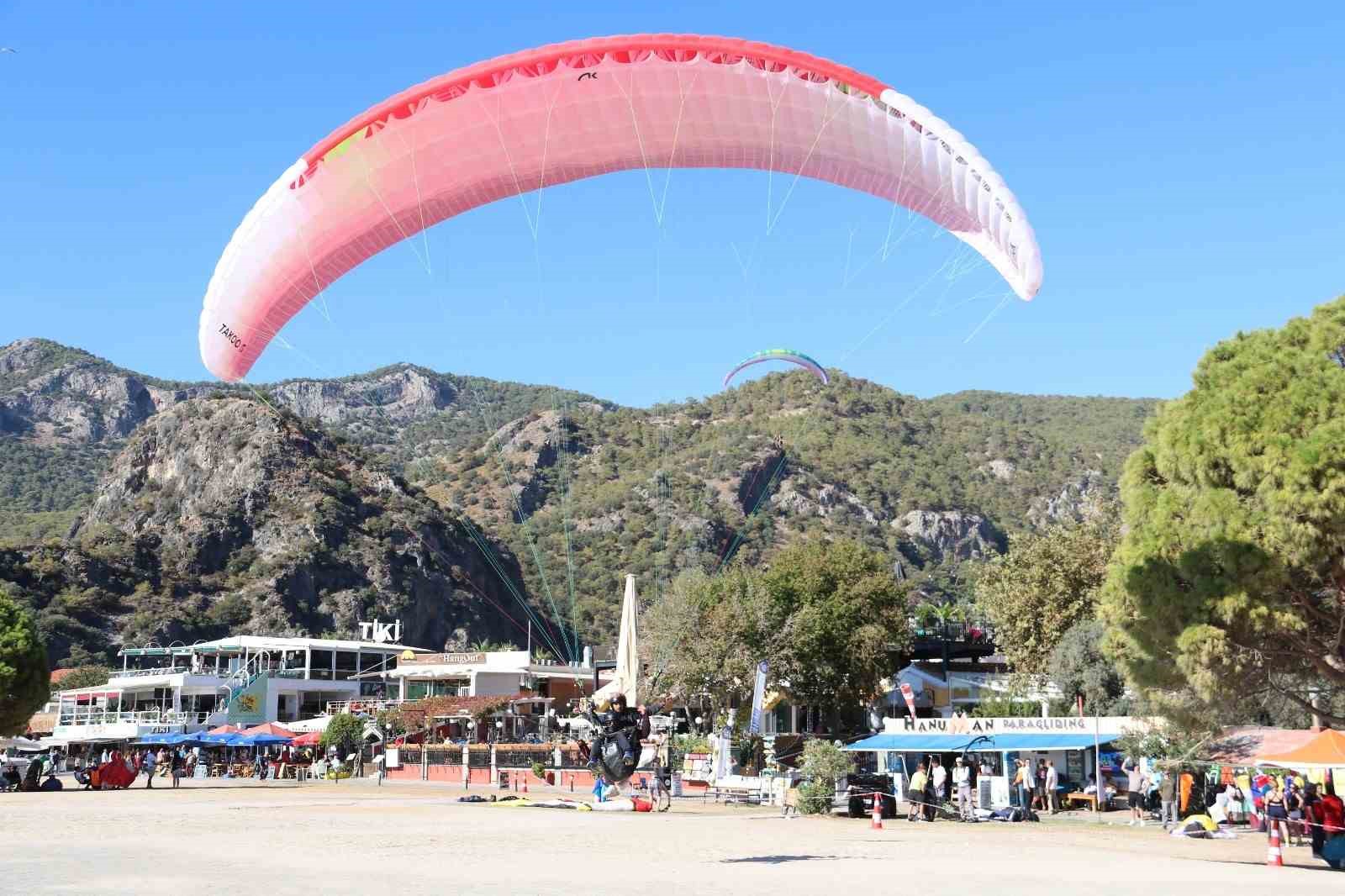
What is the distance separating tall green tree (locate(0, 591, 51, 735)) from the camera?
35.4 metres

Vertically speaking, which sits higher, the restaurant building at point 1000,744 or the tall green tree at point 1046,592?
the tall green tree at point 1046,592

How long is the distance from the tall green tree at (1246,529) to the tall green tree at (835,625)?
82.6ft

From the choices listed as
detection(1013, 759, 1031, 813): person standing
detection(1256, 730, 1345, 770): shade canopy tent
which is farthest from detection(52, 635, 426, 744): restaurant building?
detection(1256, 730, 1345, 770): shade canopy tent

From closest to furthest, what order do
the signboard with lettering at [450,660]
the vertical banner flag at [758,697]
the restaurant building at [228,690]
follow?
the vertical banner flag at [758,697], the restaurant building at [228,690], the signboard with lettering at [450,660]

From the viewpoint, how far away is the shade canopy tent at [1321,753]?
691 inches

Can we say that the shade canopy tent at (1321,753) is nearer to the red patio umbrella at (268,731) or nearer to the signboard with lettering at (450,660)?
the red patio umbrella at (268,731)

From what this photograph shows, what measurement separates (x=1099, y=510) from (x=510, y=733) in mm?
24378

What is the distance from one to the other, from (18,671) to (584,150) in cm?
2557

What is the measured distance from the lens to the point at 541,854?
48.1ft

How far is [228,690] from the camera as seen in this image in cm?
6169

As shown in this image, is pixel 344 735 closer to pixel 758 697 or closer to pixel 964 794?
pixel 758 697

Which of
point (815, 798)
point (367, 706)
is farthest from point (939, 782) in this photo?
point (367, 706)

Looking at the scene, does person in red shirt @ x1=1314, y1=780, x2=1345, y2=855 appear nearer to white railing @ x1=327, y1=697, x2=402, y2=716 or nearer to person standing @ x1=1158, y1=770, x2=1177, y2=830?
person standing @ x1=1158, y1=770, x2=1177, y2=830

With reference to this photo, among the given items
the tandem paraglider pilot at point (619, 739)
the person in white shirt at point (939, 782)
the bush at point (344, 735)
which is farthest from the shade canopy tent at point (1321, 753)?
the bush at point (344, 735)
